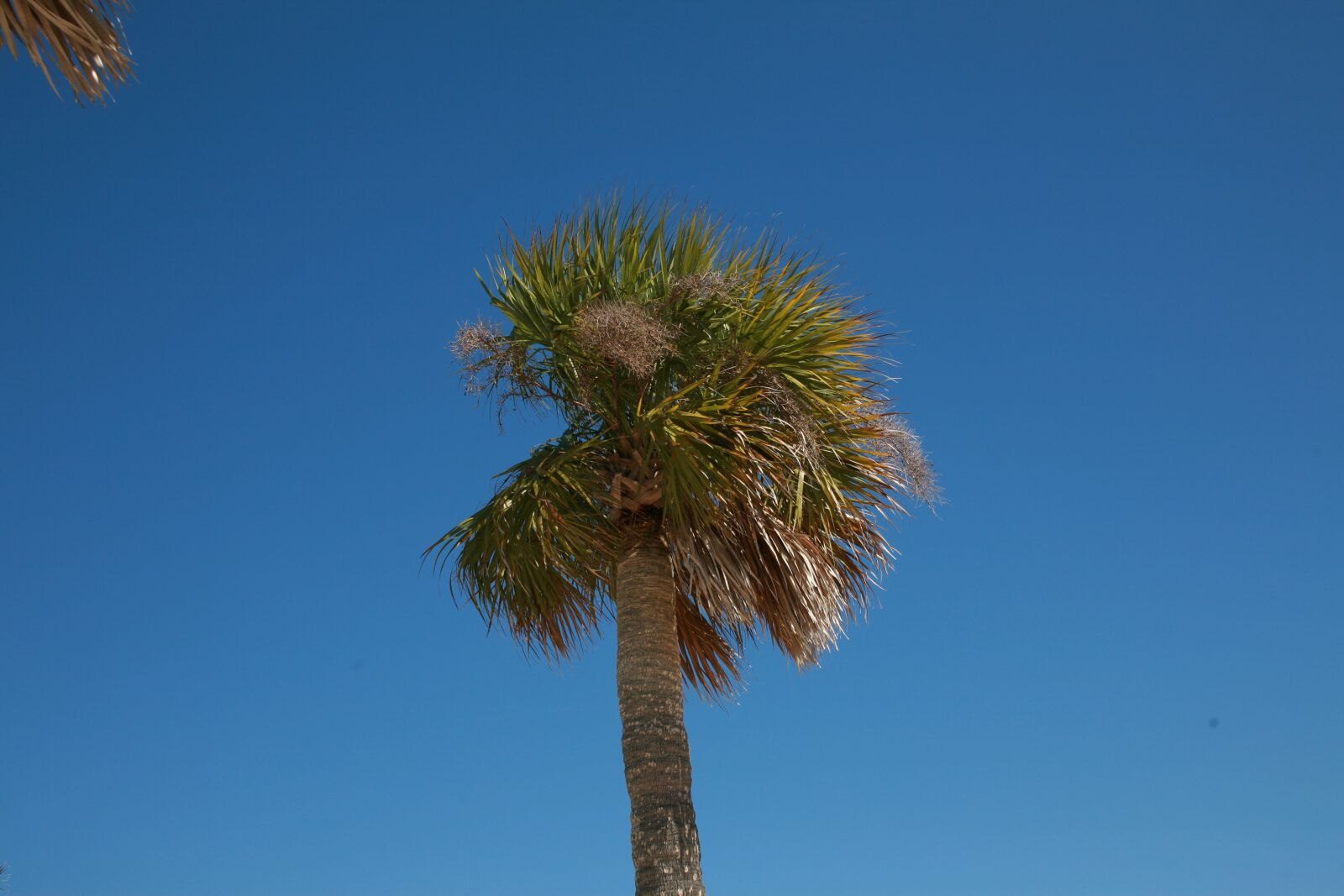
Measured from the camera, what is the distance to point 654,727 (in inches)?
284

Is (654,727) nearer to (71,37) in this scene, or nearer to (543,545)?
(543,545)

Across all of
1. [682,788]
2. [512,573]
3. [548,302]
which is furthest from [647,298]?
[682,788]

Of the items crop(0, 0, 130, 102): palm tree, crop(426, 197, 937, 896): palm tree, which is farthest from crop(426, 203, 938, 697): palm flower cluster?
crop(0, 0, 130, 102): palm tree

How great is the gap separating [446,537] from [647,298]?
7.08 feet

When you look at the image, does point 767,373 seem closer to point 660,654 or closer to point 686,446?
point 686,446

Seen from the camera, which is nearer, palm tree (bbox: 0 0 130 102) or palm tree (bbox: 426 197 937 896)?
palm tree (bbox: 0 0 130 102)

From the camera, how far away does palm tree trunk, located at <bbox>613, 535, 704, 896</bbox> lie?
22.4ft

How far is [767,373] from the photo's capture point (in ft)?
25.7

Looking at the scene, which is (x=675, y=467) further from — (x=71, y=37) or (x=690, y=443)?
(x=71, y=37)

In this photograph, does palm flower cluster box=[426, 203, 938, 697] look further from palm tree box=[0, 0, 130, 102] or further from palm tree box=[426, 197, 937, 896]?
palm tree box=[0, 0, 130, 102]

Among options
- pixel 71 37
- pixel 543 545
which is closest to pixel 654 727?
pixel 543 545

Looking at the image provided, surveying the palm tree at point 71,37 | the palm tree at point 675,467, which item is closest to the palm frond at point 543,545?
the palm tree at point 675,467

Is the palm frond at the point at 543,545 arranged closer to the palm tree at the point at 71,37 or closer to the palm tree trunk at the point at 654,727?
the palm tree trunk at the point at 654,727

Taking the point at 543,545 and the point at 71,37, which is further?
the point at 543,545
